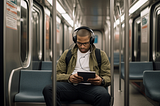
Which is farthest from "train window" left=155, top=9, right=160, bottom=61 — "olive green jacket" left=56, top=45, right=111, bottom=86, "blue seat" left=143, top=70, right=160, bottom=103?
"olive green jacket" left=56, top=45, right=111, bottom=86

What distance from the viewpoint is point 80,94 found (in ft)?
6.16

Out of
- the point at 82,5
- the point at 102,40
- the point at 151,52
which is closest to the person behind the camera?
the point at 151,52

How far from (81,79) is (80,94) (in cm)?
20

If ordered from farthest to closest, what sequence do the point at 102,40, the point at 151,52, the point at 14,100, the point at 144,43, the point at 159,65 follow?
the point at 102,40, the point at 144,43, the point at 151,52, the point at 159,65, the point at 14,100

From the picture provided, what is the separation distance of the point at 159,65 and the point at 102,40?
1090 cm

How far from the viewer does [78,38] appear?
211cm

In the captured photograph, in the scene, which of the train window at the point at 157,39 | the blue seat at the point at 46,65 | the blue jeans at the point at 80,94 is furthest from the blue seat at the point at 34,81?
the train window at the point at 157,39

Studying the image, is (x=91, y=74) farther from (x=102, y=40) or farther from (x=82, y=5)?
(x=102, y=40)

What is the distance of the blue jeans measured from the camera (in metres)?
1.72

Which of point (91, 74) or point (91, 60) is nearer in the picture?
point (91, 74)

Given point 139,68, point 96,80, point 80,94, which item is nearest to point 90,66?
point 96,80

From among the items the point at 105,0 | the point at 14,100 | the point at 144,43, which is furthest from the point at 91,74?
the point at 105,0

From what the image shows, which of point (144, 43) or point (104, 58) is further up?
point (144, 43)

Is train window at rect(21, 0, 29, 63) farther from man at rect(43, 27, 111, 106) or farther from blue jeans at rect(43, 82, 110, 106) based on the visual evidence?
blue jeans at rect(43, 82, 110, 106)
